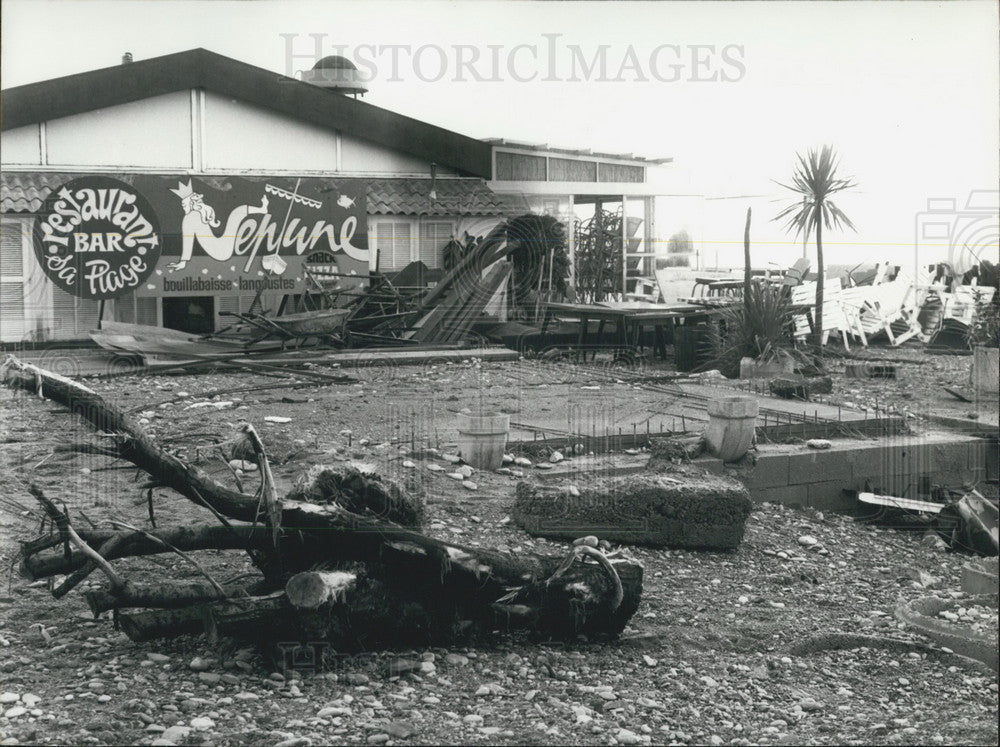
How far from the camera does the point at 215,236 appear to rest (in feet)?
45.0

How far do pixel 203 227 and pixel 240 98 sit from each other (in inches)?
79.6

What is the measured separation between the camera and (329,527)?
4496 mm

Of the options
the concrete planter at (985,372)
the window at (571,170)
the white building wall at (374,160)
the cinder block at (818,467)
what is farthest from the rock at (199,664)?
the window at (571,170)

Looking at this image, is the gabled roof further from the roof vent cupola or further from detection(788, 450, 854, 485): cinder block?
detection(788, 450, 854, 485): cinder block

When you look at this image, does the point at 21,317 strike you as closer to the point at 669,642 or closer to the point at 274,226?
the point at 274,226

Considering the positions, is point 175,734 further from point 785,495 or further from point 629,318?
point 629,318

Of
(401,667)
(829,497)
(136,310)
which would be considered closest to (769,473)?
(829,497)

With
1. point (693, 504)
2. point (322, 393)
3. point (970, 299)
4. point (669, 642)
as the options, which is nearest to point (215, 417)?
point (322, 393)

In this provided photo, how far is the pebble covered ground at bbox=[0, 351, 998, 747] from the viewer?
397 centimetres

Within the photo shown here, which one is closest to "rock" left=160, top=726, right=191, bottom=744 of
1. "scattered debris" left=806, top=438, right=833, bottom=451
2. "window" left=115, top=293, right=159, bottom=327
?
"scattered debris" left=806, top=438, right=833, bottom=451

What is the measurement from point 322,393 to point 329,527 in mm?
5780

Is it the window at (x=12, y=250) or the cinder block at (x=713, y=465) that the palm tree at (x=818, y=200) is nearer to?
the cinder block at (x=713, y=465)

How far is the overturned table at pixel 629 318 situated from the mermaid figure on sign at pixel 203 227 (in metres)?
4.20

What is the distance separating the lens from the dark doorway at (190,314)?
14.0 m
